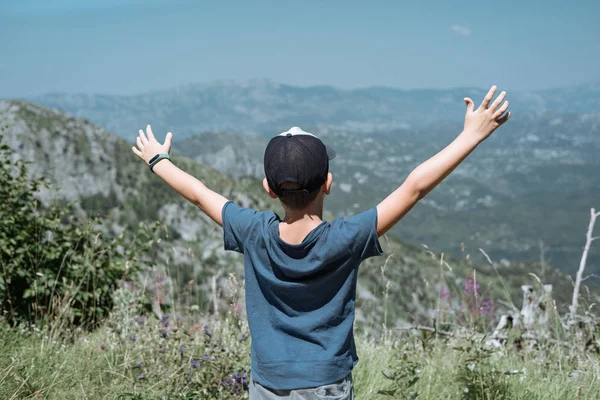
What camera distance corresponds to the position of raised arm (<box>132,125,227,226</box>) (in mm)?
2676

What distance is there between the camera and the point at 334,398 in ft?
7.64

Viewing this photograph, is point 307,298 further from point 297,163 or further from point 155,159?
point 155,159

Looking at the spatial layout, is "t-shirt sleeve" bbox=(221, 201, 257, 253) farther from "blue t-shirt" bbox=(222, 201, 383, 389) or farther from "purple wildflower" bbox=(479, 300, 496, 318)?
"purple wildflower" bbox=(479, 300, 496, 318)

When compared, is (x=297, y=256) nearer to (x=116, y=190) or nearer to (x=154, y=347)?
(x=154, y=347)

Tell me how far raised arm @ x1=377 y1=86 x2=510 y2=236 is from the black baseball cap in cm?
31

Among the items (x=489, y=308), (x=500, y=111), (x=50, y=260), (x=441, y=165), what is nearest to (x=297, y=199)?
(x=441, y=165)

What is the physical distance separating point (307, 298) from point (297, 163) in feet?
1.95

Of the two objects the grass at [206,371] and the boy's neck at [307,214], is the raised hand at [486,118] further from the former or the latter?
the grass at [206,371]

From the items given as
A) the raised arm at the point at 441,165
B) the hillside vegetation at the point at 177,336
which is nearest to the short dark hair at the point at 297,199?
the raised arm at the point at 441,165

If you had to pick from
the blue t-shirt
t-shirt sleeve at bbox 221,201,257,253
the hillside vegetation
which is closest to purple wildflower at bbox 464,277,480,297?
the hillside vegetation

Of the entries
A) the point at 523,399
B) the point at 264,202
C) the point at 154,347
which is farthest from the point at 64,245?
the point at 264,202

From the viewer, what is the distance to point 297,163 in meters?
2.37

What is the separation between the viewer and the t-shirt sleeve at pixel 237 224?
2543mm

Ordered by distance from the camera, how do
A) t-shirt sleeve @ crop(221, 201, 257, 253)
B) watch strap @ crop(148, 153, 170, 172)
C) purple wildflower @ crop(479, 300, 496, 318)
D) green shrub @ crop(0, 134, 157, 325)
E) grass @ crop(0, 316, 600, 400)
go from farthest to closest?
purple wildflower @ crop(479, 300, 496, 318) < green shrub @ crop(0, 134, 157, 325) < grass @ crop(0, 316, 600, 400) < watch strap @ crop(148, 153, 170, 172) < t-shirt sleeve @ crop(221, 201, 257, 253)
